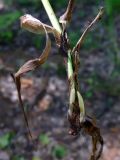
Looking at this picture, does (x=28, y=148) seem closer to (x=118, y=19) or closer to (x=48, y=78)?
(x=48, y=78)

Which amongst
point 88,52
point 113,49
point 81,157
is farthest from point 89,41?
point 81,157

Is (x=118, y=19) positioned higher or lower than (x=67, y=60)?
lower

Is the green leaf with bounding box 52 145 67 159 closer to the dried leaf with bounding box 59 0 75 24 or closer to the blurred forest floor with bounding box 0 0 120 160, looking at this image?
the blurred forest floor with bounding box 0 0 120 160

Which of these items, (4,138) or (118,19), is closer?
(4,138)

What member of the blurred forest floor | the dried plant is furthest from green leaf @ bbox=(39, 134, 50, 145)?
the dried plant

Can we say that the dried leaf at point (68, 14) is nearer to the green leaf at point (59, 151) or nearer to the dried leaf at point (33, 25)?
the dried leaf at point (33, 25)

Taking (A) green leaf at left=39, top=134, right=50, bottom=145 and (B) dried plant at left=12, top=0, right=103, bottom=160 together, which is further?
(A) green leaf at left=39, top=134, right=50, bottom=145

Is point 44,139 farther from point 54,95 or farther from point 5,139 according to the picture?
point 54,95

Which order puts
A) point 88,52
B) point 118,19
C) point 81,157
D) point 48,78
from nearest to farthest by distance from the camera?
1. point 81,157
2. point 48,78
3. point 88,52
4. point 118,19
